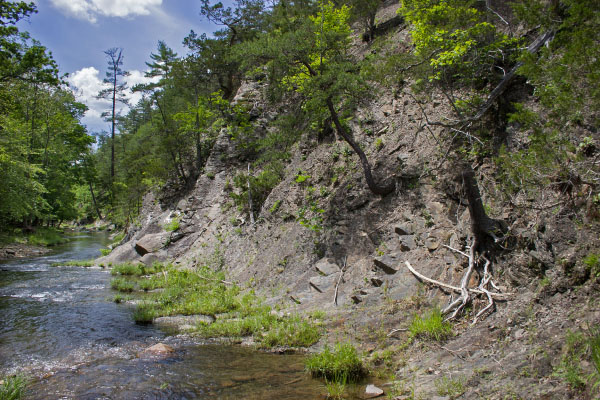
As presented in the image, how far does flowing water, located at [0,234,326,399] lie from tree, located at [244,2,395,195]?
282 inches

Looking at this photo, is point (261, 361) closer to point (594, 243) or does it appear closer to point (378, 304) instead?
point (378, 304)

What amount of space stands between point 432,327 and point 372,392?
1827 millimetres

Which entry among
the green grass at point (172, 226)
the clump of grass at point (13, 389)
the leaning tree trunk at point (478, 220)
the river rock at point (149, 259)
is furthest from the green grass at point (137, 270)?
the leaning tree trunk at point (478, 220)

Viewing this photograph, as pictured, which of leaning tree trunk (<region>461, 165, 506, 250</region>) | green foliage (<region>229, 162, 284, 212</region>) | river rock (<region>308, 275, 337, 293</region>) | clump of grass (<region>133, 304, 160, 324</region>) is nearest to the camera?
leaning tree trunk (<region>461, 165, 506, 250</region>)

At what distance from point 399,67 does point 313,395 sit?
8.64 meters

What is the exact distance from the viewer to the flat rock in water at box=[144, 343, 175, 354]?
7.73 m

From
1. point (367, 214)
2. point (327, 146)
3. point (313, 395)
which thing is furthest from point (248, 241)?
point (313, 395)

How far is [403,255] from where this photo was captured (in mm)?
9453

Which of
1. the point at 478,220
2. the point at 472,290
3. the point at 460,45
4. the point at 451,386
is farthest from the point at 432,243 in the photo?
the point at 460,45

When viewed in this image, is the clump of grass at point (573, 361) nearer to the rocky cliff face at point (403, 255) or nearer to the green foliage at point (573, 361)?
the green foliage at point (573, 361)

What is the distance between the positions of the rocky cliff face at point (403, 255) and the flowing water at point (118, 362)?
78.2 inches

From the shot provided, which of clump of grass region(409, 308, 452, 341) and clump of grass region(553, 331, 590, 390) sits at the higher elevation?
clump of grass region(553, 331, 590, 390)

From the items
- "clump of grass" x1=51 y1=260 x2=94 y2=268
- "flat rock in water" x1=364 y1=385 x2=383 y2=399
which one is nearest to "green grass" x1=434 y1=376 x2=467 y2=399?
"flat rock in water" x1=364 y1=385 x2=383 y2=399

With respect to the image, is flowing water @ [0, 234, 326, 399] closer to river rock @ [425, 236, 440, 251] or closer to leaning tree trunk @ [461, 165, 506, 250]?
river rock @ [425, 236, 440, 251]
